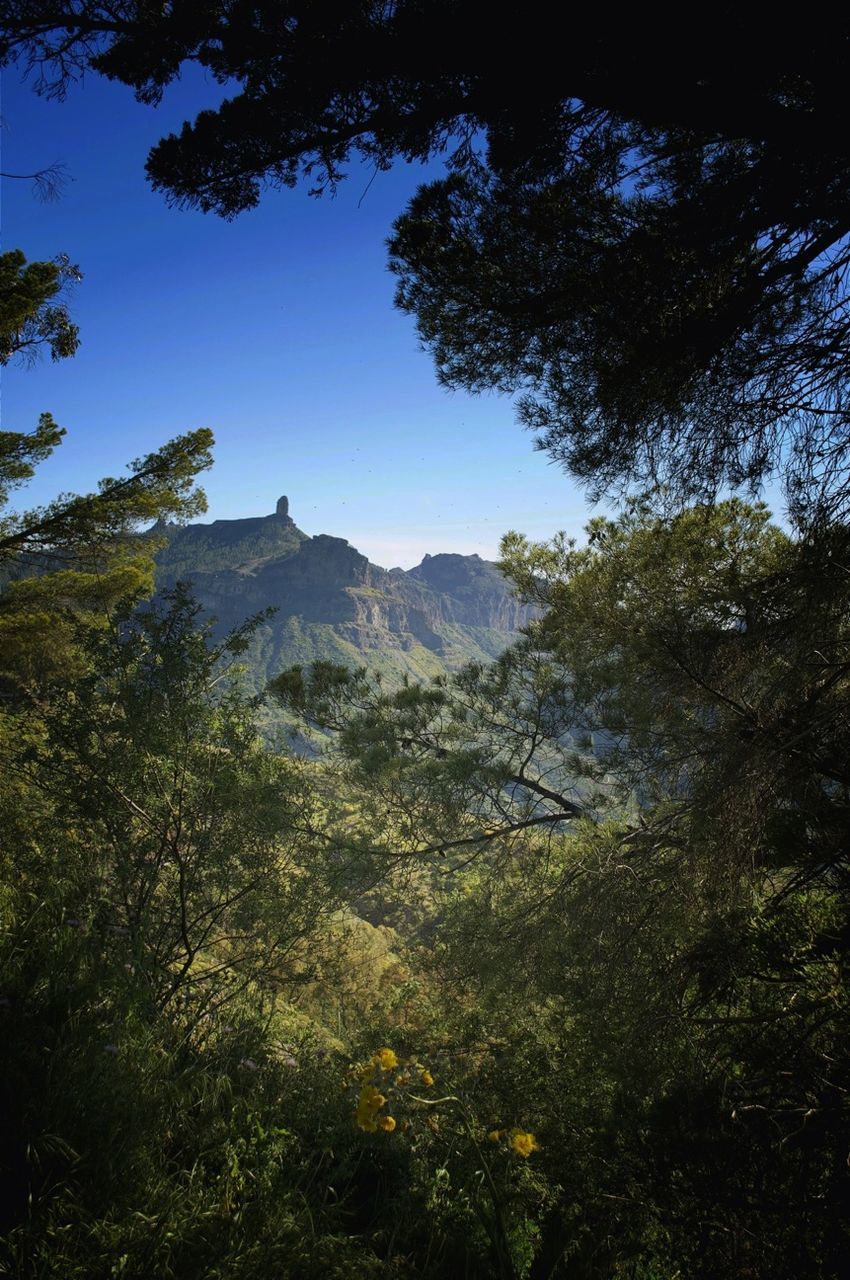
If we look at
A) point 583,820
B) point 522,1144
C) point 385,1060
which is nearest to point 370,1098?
point 385,1060

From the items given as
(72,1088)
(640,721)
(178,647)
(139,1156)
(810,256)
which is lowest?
(139,1156)

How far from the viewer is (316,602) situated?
12681cm

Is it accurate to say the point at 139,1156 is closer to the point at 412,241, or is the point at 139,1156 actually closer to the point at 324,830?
the point at 412,241

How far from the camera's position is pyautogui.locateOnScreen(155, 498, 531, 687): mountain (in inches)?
4419

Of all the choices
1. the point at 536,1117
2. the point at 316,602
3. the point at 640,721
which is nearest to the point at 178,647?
the point at 640,721

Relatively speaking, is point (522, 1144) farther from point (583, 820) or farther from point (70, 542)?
point (70, 542)

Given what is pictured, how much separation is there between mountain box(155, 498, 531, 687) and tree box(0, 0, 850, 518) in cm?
9826

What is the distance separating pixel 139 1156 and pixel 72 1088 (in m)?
0.26

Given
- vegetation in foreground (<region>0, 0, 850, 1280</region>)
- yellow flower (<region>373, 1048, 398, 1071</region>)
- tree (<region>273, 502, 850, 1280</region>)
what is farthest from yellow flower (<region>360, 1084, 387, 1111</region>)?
tree (<region>273, 502, 850, 1280</region>)

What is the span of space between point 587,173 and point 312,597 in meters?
128

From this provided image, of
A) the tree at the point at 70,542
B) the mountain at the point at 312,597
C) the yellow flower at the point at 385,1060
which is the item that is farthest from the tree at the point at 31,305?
the mountain at the point at 312,597

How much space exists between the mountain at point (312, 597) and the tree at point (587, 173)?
98.3 meters

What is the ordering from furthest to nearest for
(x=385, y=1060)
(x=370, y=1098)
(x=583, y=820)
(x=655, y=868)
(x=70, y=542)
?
(x=70, y=542) < (x=583, y=820) < (x=655, y=868) < (x=385, y=1060) < (x=370, y=1098)

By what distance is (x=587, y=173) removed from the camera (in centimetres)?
214
